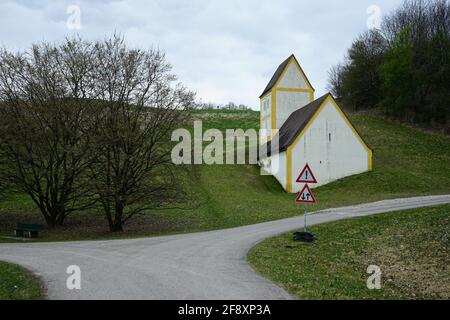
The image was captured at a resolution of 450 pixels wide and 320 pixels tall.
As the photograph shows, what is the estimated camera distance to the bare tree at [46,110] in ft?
74.8

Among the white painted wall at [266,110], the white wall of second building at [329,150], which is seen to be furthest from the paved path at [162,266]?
the white painted wall at [266,110]

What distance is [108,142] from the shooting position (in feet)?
70.9

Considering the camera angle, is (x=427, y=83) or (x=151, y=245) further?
(x=427, y=83)

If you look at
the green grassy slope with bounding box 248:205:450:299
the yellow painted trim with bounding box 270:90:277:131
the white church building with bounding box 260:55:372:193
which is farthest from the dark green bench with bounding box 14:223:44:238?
the yellow painted trim with bounding box 270:90:277:131

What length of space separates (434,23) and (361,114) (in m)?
15.9

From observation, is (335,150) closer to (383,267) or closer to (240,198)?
(240,198)

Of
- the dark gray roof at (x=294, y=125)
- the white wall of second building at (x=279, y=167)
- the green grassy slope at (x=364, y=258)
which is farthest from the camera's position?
the white wall of second building at (x=279, y=167)

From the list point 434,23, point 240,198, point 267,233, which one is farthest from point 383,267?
point 434,23

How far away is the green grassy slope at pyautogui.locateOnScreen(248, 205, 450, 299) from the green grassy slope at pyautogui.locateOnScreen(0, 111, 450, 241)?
718cm

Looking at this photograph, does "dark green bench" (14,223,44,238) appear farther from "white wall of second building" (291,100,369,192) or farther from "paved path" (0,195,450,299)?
"white wall of second building" (291,100,369,192)

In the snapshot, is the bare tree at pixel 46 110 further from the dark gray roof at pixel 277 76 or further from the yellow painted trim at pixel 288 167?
the dark gray roof at pixel 277 76

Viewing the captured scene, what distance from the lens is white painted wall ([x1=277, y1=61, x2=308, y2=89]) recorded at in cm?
4462

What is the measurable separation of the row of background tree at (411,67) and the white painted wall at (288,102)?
60.5 feet

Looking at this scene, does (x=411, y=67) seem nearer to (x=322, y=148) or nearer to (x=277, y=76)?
(x=277, y=76)
